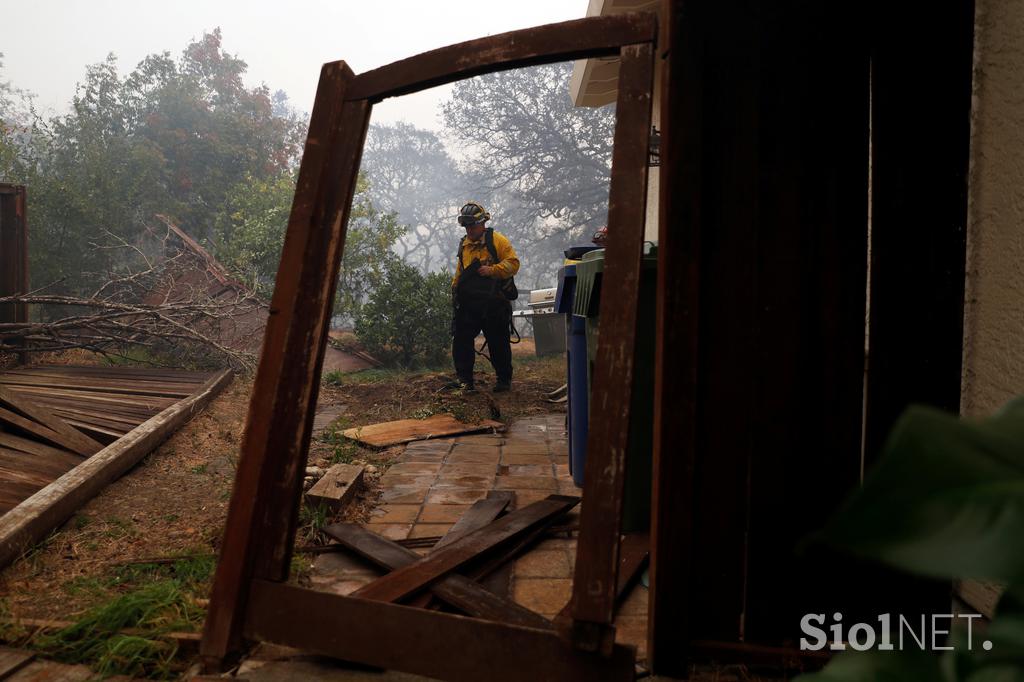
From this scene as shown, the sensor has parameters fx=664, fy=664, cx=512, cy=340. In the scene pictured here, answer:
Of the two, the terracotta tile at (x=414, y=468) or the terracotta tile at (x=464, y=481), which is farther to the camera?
the terracotta tile at (x=414, y=468)

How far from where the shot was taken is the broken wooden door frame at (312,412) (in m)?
1.67

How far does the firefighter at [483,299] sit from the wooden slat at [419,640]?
18.4 feet

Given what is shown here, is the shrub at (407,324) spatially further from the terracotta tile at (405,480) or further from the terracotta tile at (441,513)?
the terracotta tile at (441,513)

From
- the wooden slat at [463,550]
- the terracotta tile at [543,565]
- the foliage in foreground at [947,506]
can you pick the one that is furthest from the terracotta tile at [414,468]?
the foliage in foreground at [947,506]

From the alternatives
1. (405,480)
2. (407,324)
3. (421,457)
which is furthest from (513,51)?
(407,324)

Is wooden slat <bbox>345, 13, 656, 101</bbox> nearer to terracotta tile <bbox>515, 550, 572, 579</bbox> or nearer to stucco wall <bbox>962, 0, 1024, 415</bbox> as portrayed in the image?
stucco wall <bbox>962, 0, 1024, 415</bbox>

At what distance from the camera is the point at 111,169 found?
1188 centimetres

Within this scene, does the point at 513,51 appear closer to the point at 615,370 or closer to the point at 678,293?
the point at 678,293

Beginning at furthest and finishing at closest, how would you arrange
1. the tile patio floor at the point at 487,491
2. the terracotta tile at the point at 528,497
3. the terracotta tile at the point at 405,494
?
the terracotta tile at the point at 405,494 < the terracotta tile at the point at 528,497 < the tile patio floor at the point at 487,491

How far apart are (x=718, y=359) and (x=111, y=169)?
13056 mm

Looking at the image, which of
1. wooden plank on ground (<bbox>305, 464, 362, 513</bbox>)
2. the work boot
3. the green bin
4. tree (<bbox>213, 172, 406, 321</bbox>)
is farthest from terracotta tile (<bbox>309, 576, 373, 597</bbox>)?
tree (<bbox>213, 172, 406, 321</bbox>)

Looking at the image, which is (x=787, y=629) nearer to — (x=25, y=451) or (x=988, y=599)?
(x=988, y=599)

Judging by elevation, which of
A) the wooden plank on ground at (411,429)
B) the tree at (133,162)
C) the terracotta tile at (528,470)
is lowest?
the terracotta tile at (528,470)

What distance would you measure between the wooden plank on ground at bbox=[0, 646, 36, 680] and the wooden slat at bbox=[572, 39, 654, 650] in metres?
1.62
